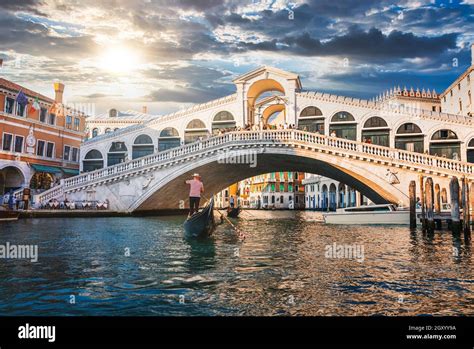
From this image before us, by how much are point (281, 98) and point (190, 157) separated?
744 centimetres

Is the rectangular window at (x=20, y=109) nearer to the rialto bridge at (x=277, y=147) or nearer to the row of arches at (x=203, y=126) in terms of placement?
the rialto bridge at (x=277, y=147)

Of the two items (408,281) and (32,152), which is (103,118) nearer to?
(32,152)

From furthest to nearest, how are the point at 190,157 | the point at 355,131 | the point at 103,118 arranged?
1. the point at 103,118
2. the point at 355,131
3. the point at 190,157

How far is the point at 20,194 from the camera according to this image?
2289 centimetres

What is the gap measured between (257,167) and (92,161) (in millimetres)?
11511

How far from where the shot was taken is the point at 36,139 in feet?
83.6

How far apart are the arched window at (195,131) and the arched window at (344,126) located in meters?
7.68

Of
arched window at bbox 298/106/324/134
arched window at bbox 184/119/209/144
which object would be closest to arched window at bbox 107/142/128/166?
arched window at bbox 184/119/209/144

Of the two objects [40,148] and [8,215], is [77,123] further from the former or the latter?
[8,215]

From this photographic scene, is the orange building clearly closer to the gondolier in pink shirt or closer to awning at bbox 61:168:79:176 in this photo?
awning at bbox 61:168:79:176

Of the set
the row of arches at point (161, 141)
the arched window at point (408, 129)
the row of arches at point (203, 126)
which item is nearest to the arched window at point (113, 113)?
the row of arches at point (161, 141)

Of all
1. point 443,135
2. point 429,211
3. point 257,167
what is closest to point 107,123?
point 257,167

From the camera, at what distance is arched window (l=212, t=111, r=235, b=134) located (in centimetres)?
2644
